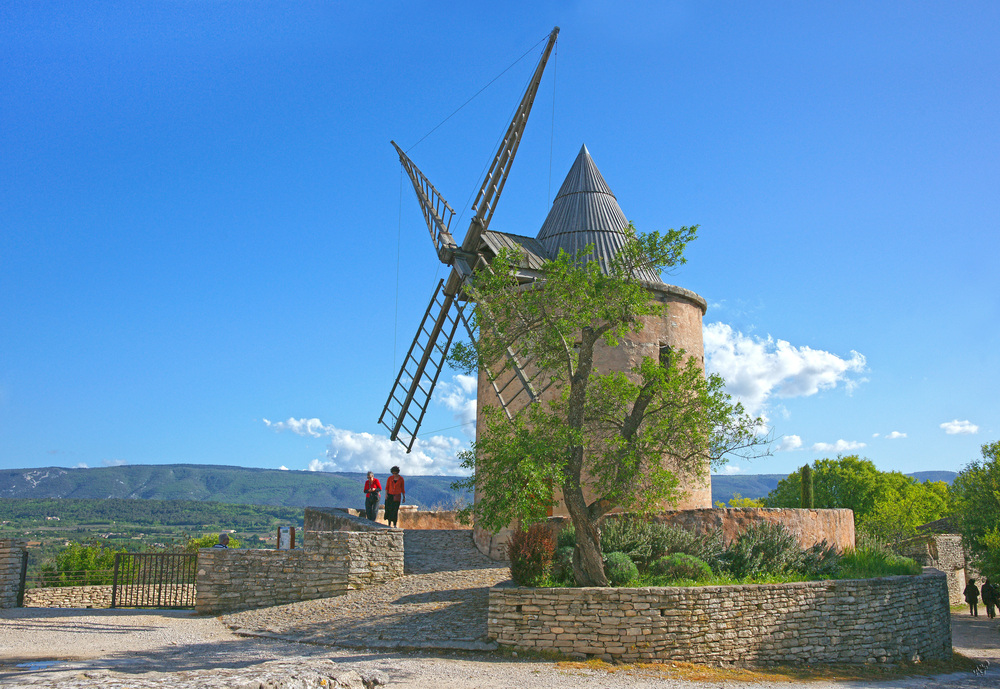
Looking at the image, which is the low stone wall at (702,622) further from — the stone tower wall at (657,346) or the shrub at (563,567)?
the stone tower wall at (657,346)

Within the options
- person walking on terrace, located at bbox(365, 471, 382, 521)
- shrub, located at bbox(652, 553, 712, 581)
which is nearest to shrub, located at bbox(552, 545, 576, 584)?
shrub, located at bbox(652, 553, 712, 581)

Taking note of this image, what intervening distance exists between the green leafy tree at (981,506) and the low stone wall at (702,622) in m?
12.4

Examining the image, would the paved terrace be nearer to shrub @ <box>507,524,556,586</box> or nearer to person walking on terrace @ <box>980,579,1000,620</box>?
shrub @ <box>507,524,556,586</box>

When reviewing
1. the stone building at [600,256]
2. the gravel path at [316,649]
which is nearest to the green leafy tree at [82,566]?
the gravel path at [316,649]

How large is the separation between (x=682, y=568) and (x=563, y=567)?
181 cm

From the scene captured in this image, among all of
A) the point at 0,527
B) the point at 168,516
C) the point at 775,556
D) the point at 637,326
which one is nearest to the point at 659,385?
the point at 637,326

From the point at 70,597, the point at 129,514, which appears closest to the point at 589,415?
the point at 70,597

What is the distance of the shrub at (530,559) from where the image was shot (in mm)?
10297

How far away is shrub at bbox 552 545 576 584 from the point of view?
10.7 meters

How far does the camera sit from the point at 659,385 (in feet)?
34.4

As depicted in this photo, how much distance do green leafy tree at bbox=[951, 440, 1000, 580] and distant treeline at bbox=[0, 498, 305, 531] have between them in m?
86.4

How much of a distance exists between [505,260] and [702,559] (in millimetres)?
5701

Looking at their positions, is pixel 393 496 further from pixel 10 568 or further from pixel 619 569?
pixel 10 568

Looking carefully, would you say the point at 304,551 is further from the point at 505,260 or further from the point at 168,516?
the point at 168,516
